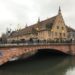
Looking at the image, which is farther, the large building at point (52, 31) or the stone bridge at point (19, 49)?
the large building at point (52, 31)

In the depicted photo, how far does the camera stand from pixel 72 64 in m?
48.3

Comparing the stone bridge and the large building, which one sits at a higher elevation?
the large building

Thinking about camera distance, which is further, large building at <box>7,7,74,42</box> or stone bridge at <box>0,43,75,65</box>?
large building at <box>7,7,74,42</box>

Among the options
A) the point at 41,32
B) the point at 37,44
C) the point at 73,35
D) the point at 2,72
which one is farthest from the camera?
the point at 73,35

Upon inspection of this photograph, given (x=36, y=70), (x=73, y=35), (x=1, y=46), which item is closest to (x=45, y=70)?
(x=36, y=70)

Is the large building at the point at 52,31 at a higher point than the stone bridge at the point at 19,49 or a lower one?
higher

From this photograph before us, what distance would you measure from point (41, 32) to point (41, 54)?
16127 millimetres

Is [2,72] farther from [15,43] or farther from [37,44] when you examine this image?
[37,44]

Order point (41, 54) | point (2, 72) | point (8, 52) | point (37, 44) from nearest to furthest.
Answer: point (2, 72)
point (8, 52)
point (37, 44)
point (41, 54)

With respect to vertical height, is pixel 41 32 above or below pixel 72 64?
above

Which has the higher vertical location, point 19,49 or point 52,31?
point 52,31

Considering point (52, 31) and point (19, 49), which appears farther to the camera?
point (52, 31)

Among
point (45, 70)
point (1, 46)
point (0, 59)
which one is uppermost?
point (1, 46)

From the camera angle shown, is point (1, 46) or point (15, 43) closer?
point (1, 46)
